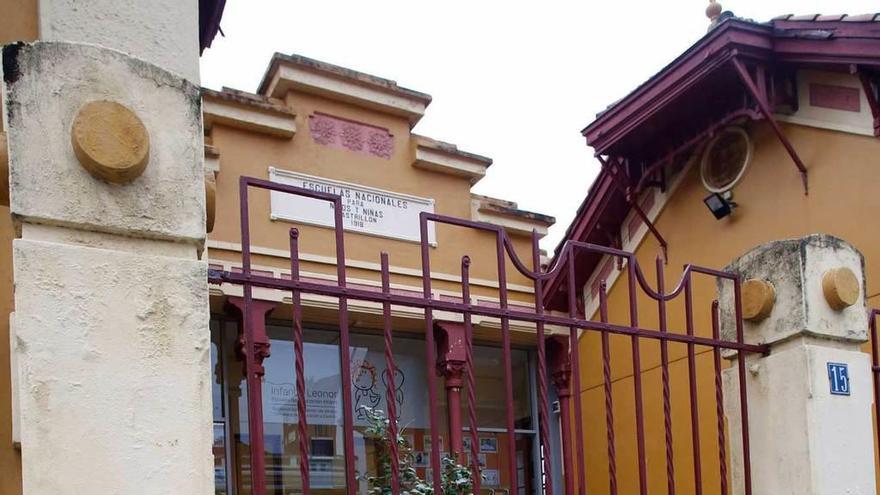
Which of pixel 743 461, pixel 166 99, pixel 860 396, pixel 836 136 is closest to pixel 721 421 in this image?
pixel 743 461

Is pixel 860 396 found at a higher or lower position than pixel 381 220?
lower

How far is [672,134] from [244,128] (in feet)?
12.8

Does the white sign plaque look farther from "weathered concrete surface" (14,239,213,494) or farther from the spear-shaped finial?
"weathered concrete surface" (14,239,213,494)

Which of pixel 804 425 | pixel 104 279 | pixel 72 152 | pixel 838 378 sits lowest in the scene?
pixel 804 425

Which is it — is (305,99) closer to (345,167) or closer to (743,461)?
A: (345,167)

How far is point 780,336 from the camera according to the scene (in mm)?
3830

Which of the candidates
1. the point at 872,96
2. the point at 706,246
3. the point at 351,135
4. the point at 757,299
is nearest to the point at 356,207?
the point at 351,135

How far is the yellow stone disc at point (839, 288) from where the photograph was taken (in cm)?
383

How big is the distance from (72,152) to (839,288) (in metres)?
3.07

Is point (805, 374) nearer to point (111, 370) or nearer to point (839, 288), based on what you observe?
point (839, 288)

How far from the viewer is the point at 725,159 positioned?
8219mm

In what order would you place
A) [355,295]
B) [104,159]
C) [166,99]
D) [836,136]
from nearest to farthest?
[104,159]
[166,99]
[355,295]
[836,136]

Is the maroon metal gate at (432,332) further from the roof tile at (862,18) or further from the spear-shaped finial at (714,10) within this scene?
the spear-shaped finial at (714,10)

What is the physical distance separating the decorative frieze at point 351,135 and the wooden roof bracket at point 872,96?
4.26 meters
